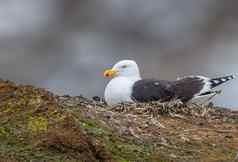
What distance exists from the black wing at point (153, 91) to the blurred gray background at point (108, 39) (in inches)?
310

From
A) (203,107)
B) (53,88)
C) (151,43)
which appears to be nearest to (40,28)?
(151,43)

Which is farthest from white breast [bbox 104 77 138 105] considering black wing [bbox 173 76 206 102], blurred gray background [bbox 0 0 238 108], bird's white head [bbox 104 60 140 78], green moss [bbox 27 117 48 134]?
blurred gray background [bbox 0 0 238 108]

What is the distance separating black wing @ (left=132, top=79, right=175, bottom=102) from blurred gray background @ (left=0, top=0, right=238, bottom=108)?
7882 mm

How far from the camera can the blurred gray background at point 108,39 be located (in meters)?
21.2

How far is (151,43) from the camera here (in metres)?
24.0

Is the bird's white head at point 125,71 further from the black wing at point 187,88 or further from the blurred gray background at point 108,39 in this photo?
the blurred gray background at point 108,39

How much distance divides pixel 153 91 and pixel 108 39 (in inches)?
527

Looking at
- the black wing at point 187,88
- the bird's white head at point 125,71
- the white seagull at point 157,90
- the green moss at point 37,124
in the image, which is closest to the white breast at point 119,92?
the white seagull at point 157,90

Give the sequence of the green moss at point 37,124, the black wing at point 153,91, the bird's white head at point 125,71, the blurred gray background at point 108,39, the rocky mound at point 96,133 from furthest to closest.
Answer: the blurred gray background at point 108,39, the bird's white head at point 125,71, the black wing at point 153,91, the green moss at point 37,124, the rocky mound at point 96,133

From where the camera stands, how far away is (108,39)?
24.2 meters

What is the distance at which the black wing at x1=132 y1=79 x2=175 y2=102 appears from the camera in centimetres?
1084

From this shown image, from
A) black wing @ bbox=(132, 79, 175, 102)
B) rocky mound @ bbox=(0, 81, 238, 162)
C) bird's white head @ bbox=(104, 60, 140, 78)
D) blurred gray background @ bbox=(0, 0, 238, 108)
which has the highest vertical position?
blurred gray background @ bbox=(0, 0, 238, 108)

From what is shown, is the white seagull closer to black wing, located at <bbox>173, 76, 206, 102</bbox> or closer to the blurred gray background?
black wing, located at <bbox>173, 76, 206, 102</bbox>

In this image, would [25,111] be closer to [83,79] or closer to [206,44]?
[83,79]
